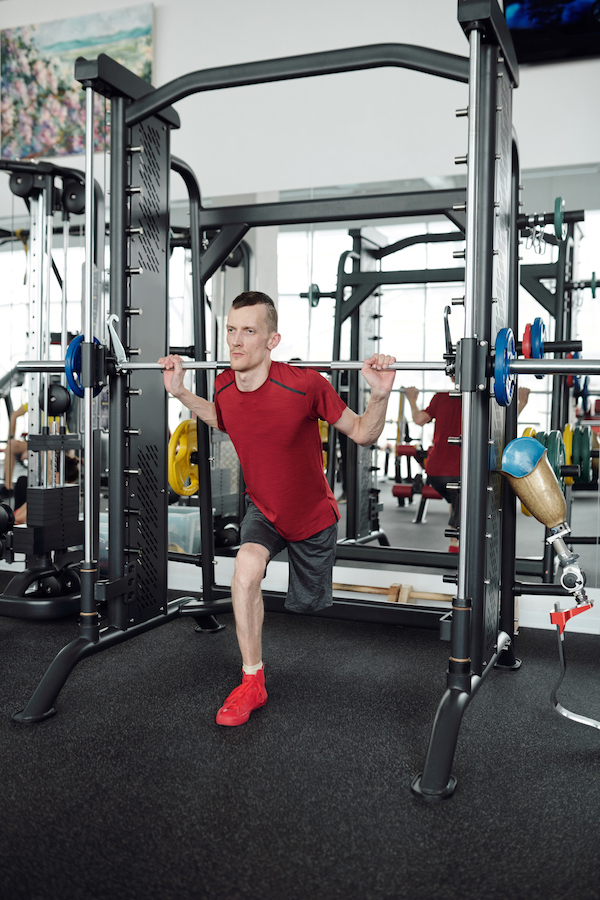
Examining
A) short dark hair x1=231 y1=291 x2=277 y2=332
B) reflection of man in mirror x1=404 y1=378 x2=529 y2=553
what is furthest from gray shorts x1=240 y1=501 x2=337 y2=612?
reflection of man in mirror x1=404 y1=378 x2=529 y2=553

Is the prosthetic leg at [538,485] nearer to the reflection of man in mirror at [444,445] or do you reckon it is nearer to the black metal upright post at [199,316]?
the black metal upright post at [199,316]

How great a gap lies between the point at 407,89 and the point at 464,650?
3094mm

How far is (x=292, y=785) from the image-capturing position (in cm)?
202

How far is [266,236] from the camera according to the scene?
4586 mm

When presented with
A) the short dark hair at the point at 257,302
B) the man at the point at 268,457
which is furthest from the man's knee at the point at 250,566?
the short dark hair at the point at 257,302

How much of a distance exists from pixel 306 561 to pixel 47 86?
381 cm

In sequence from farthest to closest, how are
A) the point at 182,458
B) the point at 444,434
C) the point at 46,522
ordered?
the point at 444,434 → the point at 182,458 → the point at 46,522

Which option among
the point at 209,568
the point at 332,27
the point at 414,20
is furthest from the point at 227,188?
the point at 209,568

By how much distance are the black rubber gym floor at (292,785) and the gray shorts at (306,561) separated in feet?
1.11

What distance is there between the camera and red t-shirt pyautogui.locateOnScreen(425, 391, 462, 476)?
4305mm

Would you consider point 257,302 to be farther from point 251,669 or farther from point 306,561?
point 251,669

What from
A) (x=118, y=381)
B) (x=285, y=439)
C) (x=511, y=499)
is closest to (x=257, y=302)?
(x=285, y=439)

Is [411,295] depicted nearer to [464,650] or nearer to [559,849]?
[464,650]

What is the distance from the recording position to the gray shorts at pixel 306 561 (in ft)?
8.69
